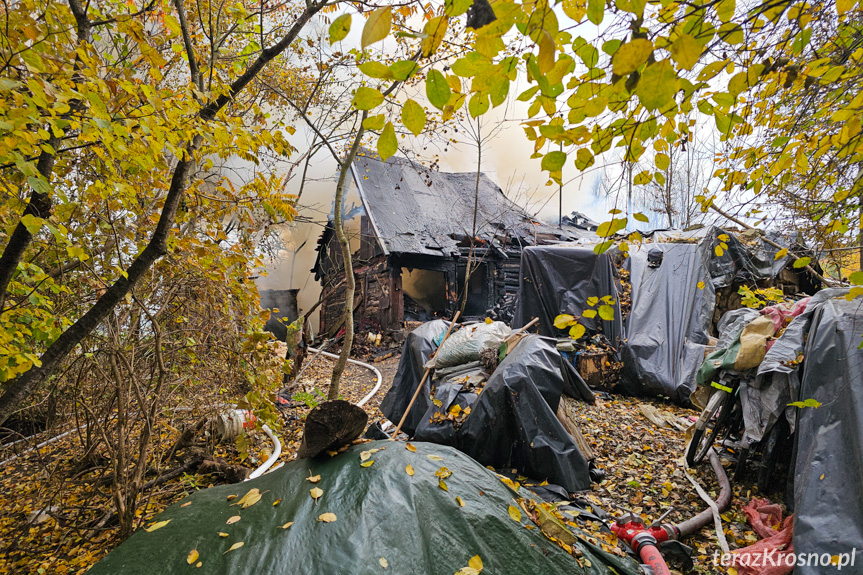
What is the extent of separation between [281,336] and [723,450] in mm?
13115

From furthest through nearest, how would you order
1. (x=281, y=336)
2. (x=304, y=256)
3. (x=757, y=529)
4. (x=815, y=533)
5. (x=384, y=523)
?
(x=304, y=256) → (x=281, y=336) → (x=757, y=529) → (x=815, y=533) → (x=384, y=523)

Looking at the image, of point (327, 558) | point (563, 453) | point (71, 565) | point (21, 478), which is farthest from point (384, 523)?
point (21, 478)

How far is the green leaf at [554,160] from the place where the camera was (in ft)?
3.96

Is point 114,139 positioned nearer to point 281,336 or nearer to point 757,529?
point 757,529

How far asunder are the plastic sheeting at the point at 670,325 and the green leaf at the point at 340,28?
6512mm

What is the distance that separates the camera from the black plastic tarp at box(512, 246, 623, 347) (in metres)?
7.46

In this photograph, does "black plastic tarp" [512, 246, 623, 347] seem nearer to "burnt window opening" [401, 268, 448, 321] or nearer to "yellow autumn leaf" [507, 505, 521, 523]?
"yellow autumn leaf" [507, 505, 521, 523]

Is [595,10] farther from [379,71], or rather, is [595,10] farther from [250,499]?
[250,499]

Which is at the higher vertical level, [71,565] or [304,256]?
[304,256]

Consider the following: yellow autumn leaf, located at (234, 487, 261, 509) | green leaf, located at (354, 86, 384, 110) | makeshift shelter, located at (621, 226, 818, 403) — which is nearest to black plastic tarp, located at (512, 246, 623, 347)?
makeshift shelter, located at (621, 226, 818, 403)

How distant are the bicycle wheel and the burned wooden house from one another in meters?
8.61

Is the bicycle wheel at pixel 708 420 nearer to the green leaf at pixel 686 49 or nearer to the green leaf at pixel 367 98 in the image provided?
the green leaf at pixel 686 49

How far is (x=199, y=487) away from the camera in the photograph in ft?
11.5

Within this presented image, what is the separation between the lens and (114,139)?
1789 millimetres
